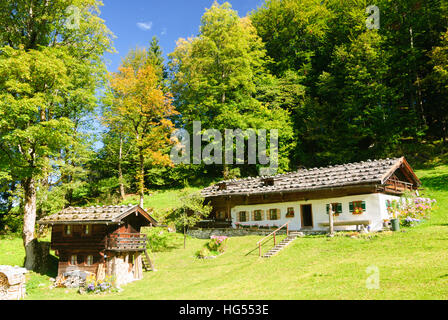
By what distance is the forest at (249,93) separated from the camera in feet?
89.7

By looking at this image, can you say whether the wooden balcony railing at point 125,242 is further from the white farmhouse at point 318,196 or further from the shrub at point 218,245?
the white farmhouse at point 318,196

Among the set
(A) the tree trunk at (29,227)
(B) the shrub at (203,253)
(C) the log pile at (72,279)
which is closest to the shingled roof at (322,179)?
(B) the shrub at (203,253)

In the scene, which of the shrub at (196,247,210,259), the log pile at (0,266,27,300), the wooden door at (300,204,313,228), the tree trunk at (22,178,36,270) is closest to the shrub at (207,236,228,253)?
the shrub at (196,247,210,259)

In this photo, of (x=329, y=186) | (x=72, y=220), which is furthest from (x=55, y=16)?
(x=329, y=186)

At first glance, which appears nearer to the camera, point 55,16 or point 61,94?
point 55,16

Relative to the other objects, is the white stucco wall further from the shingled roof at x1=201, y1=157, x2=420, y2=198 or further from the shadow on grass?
the shadow on grass

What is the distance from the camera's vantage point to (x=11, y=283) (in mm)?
16344

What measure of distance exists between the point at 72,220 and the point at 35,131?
6.04m

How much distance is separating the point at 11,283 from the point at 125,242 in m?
6.70

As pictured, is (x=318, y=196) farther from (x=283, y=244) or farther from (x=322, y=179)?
(x=283, y=244)

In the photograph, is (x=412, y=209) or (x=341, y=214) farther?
(x=341, y=214)

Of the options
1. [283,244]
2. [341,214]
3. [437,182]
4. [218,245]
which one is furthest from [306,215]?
[437,182]
